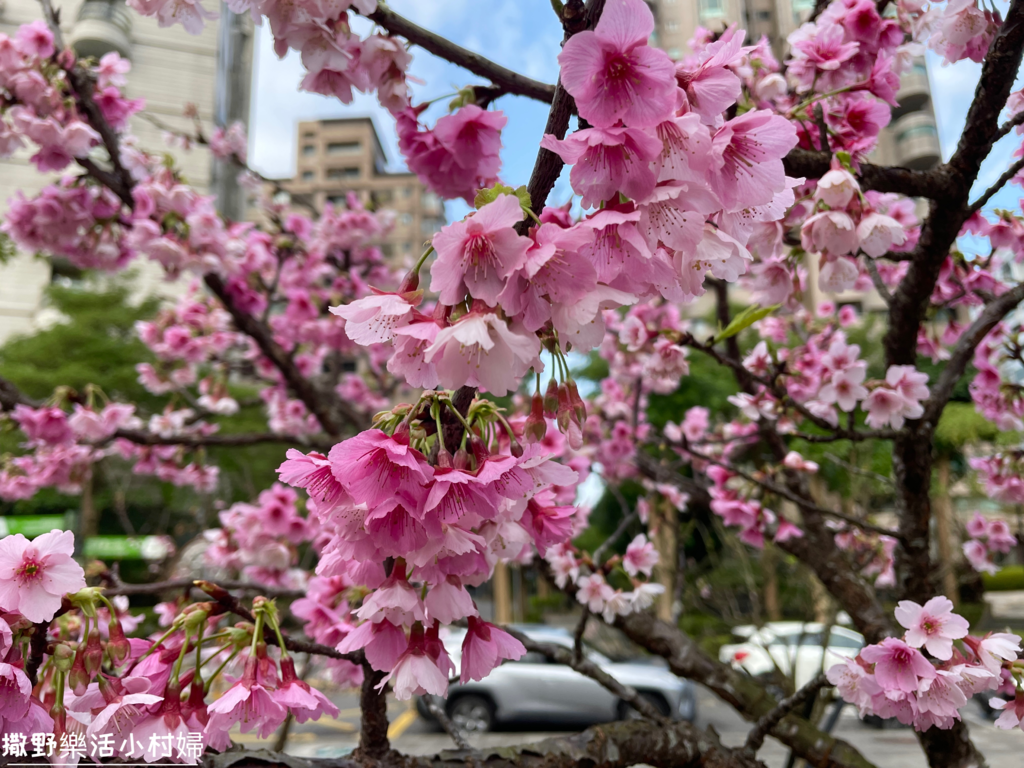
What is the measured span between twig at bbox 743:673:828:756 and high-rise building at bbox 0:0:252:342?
21670mm

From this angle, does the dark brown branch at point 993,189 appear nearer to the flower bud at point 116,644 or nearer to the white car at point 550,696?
the flower bud at point 116,644

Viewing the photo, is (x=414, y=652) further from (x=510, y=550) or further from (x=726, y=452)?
(x=726, y=452)

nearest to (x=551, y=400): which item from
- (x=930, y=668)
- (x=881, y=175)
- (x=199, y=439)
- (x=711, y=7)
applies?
(x=930, y=668)

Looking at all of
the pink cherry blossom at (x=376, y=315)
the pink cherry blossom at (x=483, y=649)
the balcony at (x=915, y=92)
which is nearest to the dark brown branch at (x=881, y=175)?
the pink cherry blossom at (x=376, y=315)

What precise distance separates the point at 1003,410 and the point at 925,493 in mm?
1214

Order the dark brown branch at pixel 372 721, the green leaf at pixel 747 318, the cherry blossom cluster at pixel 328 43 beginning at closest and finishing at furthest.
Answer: the cherry blossom cluster at pixel 328 43 < the dark brown branch at pixel 372 721 < the green leaf at pixel 747 318

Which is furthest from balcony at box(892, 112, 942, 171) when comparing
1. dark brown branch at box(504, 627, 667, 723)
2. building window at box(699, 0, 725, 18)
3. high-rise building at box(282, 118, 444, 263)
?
high-rise building at box(282, 118, 444, 263)

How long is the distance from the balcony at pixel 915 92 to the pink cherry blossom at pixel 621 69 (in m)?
24.9

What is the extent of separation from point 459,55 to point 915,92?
84.4ft

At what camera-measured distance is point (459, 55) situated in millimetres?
1263

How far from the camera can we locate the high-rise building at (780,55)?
21188 millimetres

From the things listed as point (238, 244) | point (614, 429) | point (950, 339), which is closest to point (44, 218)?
point (238, 244)

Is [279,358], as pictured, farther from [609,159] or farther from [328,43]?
[609,159]

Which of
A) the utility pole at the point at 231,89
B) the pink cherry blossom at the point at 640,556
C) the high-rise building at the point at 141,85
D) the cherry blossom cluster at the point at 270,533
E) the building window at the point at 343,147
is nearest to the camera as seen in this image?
the pink cherry blossom at the point at 640,556
